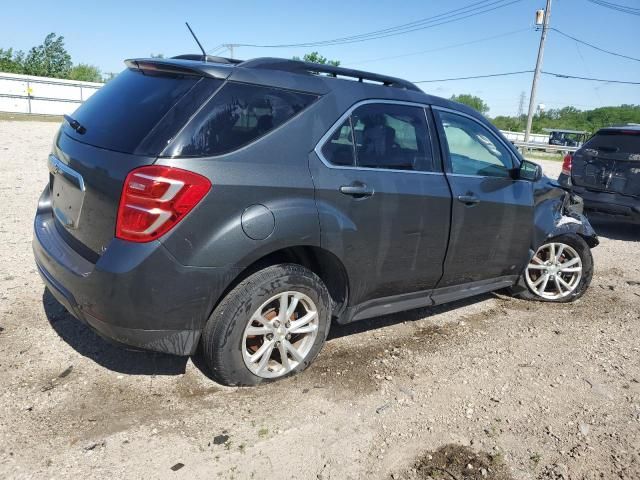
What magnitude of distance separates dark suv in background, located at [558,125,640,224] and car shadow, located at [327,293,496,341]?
3.77 metres

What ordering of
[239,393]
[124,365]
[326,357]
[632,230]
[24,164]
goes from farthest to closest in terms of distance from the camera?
1. [24,164]
2. [632,230]
3. [326,357]
4. [124,365]
5. [239,393]

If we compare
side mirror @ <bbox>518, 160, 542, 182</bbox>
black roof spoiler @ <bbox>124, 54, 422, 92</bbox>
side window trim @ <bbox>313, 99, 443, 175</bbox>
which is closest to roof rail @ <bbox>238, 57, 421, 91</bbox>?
black roof spoiler @ <bbox>124, 54, 422, 92</bbox>

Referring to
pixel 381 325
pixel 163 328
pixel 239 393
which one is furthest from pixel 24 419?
pixel 381 325

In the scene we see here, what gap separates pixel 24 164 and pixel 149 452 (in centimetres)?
945

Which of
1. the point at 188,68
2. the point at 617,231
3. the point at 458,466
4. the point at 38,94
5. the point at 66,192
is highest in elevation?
the point at 38,94

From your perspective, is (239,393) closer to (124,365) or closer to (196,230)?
(124,365)

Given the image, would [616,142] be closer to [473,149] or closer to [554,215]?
[554,215]

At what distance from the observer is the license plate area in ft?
9.37

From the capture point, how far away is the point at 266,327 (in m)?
3.00

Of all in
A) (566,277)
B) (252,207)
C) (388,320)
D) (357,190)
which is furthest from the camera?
(566,277)

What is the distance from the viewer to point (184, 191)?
2.54 meters

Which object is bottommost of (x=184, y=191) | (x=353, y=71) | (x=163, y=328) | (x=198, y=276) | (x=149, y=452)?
(x=149, y=452)

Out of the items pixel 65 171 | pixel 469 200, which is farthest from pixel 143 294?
pixel 469 200

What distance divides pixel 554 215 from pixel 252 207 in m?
3.15
